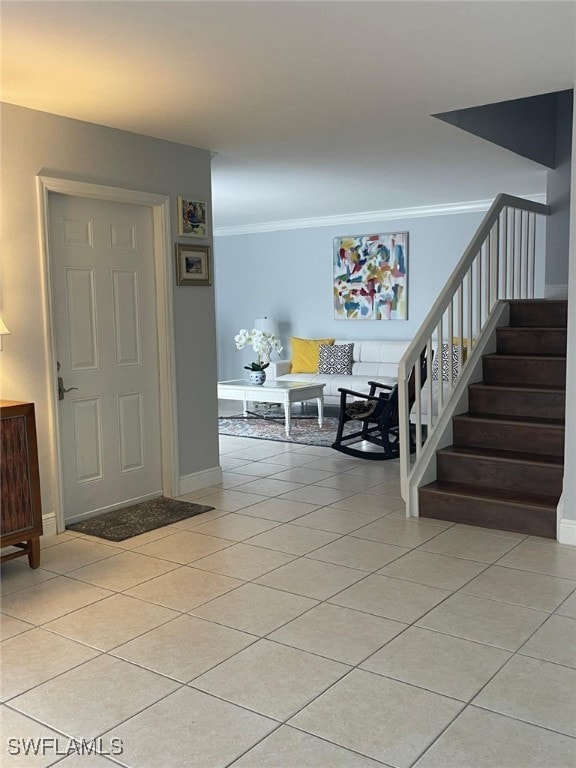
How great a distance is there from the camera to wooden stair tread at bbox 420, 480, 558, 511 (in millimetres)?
4141

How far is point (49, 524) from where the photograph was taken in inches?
166

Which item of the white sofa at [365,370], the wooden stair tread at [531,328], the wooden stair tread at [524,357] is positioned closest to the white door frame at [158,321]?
the wooden stair tread at [524,357]

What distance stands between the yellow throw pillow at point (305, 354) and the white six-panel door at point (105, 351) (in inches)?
170

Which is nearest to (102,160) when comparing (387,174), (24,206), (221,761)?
Result: (24,206)

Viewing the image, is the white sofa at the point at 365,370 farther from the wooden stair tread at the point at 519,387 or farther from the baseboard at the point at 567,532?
the baseboard at the point at 567,532

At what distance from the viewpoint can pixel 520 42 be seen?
10.2 ft

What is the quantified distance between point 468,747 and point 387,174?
4983 mm

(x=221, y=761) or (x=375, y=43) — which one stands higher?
(x=375, y=43)

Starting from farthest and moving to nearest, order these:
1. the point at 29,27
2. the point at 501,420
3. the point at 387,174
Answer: the point at 387,174 < the point at 501,420 < the point at 29,27

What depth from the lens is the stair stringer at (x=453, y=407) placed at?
14.7 ft

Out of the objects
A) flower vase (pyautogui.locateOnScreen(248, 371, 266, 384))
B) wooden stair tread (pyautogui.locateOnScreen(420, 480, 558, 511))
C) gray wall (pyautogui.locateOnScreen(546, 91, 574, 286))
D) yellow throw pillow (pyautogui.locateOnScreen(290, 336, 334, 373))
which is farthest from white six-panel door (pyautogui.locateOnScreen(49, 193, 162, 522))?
yellow throw pillow (pyautogui.locateOnScreen(290, 336, 334, 373))

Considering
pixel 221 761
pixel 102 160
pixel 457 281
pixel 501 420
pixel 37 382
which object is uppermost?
pixel 102 160

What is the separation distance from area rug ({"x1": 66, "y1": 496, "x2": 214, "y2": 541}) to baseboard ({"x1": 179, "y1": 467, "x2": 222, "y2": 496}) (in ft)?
0.65

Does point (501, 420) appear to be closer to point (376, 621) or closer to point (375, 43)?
point (376, 621)
